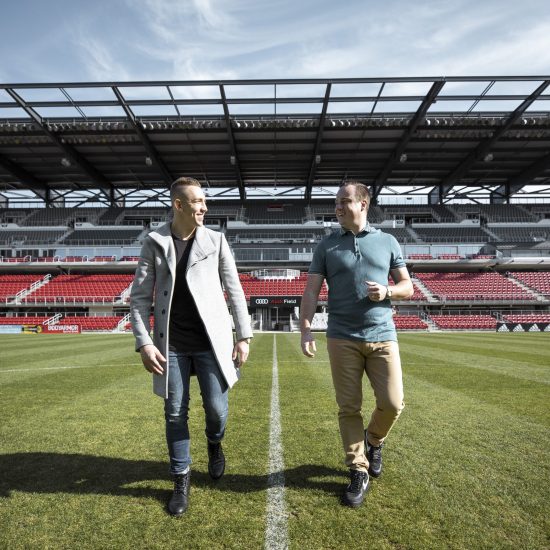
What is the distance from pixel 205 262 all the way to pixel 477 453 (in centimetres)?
304

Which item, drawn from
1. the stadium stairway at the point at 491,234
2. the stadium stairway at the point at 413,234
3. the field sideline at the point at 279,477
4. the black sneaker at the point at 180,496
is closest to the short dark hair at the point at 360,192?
the field sideline at the point at 279,477

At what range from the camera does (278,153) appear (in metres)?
38.7

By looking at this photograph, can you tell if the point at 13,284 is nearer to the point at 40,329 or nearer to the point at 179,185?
the point at 40,329

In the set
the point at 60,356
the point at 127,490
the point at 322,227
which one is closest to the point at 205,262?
the point at 127,490

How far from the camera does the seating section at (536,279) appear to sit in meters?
38.5

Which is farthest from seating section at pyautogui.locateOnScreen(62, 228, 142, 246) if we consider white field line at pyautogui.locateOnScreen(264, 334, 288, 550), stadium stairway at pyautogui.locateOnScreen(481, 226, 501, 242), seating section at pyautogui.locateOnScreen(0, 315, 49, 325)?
white field line at pyautogui.locateOnScreen(264, 334, 288, 550)

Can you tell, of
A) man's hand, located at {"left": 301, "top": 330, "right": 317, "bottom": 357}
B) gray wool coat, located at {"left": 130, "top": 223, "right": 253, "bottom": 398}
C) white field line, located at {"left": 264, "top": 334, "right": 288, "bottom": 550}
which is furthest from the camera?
man's hand, located at {"left": 301, "top": 330, "right": 317, "bottom": 357}

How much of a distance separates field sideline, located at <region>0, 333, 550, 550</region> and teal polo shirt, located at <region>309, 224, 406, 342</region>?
117cm

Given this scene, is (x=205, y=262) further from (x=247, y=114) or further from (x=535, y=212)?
(x=535, y=212)

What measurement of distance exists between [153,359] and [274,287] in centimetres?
3607

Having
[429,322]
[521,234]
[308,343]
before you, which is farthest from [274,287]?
[308,343]

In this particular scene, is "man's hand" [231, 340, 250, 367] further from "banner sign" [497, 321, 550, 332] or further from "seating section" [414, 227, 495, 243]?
"seating section" [414, 227, 495, 243]

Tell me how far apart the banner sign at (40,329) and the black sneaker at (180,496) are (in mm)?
32460

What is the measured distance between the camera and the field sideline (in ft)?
7.87
